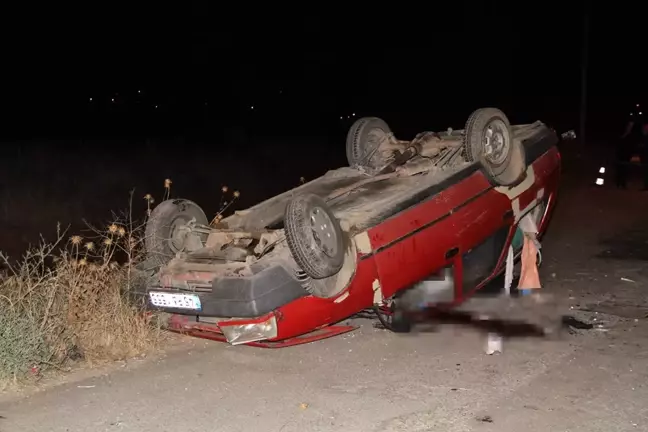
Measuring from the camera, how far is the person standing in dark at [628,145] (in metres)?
15.4

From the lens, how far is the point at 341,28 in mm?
44031

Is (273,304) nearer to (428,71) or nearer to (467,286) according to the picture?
(467,286)

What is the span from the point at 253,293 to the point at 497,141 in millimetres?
2920

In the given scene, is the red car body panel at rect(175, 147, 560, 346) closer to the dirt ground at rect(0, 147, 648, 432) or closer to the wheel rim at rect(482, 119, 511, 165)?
the wheel rim at rect(482, 119, 511, 165)

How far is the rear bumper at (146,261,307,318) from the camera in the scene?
515cm

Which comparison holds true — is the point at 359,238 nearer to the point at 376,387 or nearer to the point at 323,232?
the point at 323,232

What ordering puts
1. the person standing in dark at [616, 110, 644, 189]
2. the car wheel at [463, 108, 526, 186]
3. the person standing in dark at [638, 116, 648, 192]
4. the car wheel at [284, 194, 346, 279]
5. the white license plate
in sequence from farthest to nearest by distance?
the person standing in dark at [616, 110, 644, 189] < the person standing in dark at [638, 116, 648, 192] < the car wheel at [463, 108, 526, 186] < the white license plate < the car wheel at [284, 194, 346, 279]

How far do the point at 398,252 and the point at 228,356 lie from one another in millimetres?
1586

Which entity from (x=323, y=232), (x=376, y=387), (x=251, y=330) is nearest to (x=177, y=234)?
(x=251, y=330)

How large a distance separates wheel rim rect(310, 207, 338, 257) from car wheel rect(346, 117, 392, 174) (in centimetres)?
221

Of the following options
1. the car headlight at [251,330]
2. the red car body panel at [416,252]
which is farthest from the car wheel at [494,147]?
the car headlight at [251,330]

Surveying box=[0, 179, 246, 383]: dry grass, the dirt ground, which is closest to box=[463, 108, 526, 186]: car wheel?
the dirt ground

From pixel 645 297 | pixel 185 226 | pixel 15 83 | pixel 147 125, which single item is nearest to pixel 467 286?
pixel 645 297

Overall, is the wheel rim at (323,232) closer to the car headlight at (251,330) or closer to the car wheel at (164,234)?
the car headlight at (251,330)
